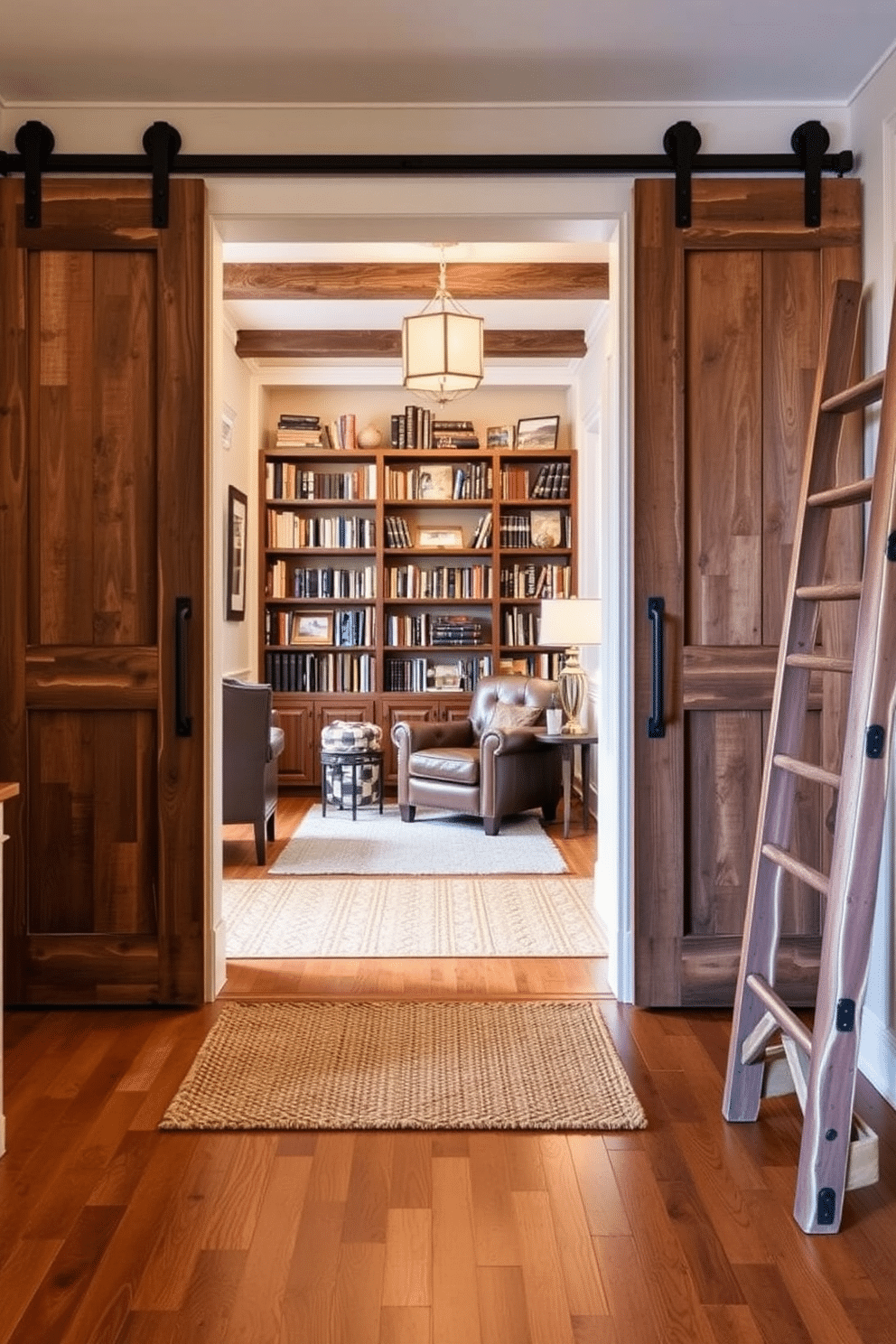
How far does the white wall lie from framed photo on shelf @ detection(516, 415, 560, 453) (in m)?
4.53

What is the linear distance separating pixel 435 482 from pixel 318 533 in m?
0.90

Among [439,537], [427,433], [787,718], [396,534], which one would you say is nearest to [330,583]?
[396,534]

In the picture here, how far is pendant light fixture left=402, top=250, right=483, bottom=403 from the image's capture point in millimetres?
5289

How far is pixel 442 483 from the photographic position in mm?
7812

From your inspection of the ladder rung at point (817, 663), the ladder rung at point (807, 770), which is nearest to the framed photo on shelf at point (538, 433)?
the ladder rung at point (817, 663)

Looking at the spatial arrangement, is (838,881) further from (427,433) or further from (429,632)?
(427,433)

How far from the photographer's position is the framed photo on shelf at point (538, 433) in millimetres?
7746

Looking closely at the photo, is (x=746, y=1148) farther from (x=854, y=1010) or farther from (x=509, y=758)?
(x=509, y=758)

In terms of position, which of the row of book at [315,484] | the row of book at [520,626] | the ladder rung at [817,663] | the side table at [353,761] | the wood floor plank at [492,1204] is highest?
the row of book at [315,484]

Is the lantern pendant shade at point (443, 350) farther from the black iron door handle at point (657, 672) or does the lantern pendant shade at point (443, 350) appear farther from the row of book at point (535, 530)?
the black iron door handle at point (657, 672)

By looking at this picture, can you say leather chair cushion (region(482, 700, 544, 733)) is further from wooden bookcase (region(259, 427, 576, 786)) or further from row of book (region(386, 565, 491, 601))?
row of book (region(386, 565, 491, 601))

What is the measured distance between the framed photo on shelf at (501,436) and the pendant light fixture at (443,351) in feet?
7.98

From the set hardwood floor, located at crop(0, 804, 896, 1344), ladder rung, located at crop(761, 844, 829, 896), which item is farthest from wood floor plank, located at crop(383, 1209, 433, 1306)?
ladder rung, located at crop(761, 844, 829, 896)

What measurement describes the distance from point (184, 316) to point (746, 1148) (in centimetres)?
265
